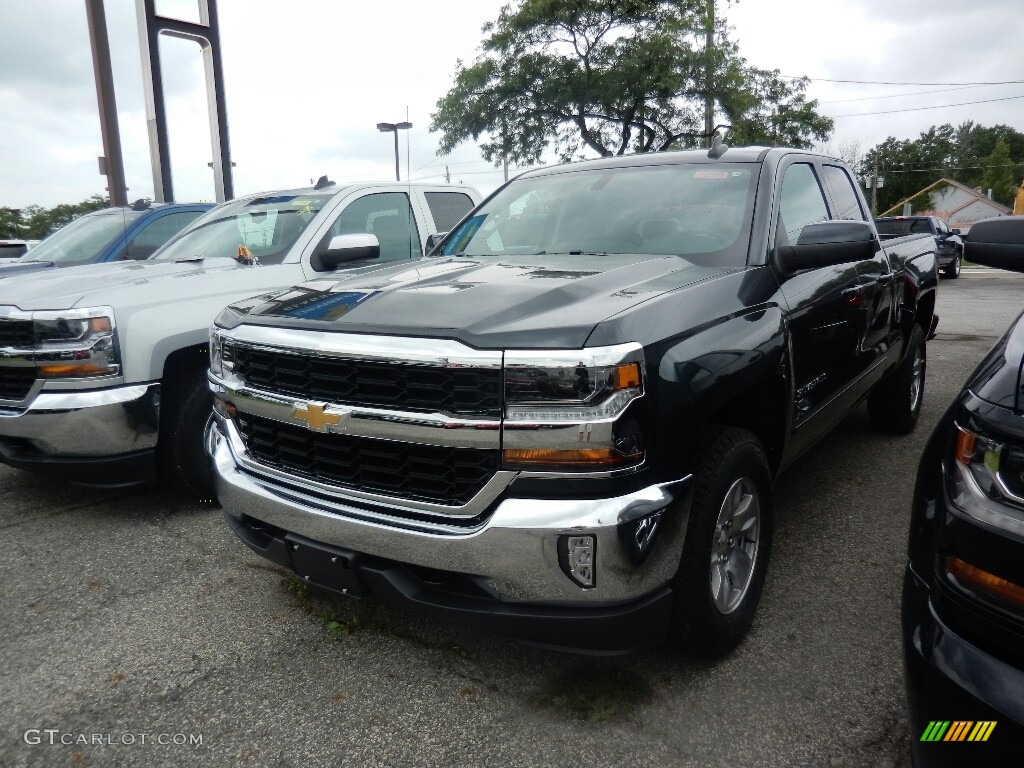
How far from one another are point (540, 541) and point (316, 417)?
2.64ft

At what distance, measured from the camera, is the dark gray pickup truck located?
199 centimetres

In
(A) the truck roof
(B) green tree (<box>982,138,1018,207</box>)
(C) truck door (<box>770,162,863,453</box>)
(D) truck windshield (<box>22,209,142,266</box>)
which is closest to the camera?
(C) truck door (<box>770,162,863,453</box>)

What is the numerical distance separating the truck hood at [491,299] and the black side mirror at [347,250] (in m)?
1.13

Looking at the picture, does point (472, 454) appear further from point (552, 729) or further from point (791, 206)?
point (791, 206)

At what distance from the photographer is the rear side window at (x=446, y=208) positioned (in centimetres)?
562

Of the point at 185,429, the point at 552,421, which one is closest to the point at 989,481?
the point at 552,421

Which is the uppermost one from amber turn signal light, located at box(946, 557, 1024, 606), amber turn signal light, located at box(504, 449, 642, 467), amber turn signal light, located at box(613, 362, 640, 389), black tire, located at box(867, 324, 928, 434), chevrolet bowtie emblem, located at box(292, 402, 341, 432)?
amber turn signal light, located at box(613, 362, 640, 389)

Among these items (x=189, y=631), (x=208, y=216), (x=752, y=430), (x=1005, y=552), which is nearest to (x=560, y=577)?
(x=1005, y=552)

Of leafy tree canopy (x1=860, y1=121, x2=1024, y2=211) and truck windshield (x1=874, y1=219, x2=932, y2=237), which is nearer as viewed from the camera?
truck windshield (x1=874, y1=219, x2=932, y2=237)

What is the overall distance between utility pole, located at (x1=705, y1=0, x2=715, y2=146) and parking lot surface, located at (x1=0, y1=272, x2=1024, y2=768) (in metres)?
18.5

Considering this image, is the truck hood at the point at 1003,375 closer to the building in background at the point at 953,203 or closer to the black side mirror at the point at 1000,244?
the black side mirror at the point at 1000,244

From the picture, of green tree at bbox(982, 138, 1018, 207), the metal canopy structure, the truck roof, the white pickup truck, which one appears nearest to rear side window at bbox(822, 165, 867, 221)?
the truck roof

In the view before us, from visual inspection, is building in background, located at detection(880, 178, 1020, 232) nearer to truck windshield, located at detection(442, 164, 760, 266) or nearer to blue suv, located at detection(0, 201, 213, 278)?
blue suv, located at detection(0, 201, 213, 278)

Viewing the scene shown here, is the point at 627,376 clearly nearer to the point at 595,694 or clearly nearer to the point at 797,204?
the point at 595,694
